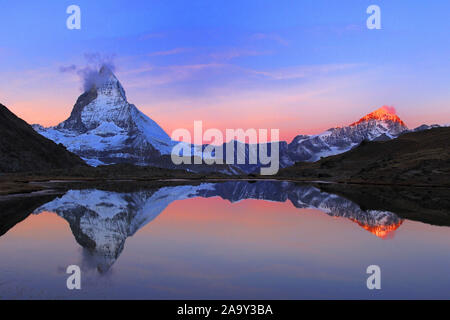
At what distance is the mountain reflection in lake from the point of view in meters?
14.4

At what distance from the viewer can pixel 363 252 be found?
21.3m

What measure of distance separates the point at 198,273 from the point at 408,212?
34.2m

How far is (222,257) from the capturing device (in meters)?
19.8

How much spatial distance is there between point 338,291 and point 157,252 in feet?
35.2

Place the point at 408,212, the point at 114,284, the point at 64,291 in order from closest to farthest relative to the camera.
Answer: the point at 64,291
the point at 114,284
the point at 408,212

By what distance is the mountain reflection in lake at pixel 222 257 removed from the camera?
1441 centimetres

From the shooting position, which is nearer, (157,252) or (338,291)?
(338,291)
